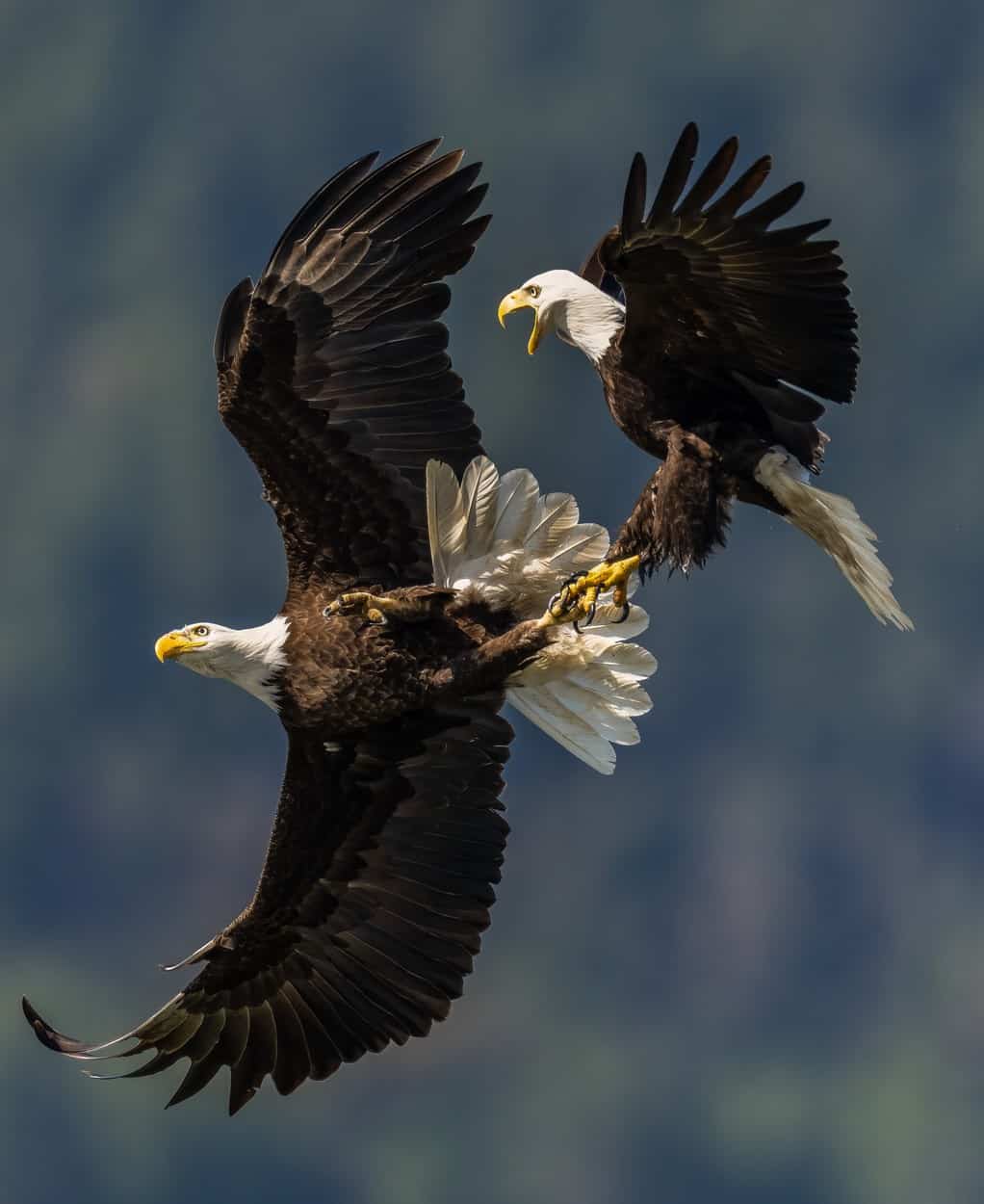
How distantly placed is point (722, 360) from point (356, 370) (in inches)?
67.2

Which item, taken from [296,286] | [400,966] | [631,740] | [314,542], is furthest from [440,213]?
[400,966]

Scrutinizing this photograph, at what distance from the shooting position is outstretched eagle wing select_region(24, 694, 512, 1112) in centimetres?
1088

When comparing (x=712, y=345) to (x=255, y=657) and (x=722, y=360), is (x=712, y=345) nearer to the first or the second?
(x=722, y=360)

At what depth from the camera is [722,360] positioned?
31.7ft

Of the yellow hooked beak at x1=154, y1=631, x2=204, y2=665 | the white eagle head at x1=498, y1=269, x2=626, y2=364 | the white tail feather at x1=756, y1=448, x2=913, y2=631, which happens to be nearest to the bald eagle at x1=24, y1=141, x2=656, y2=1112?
the yellow hooked beak at x1=154, y1=631, x2=204, y2=665

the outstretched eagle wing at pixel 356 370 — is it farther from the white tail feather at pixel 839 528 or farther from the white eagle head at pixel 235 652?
the white tail feather at pixel 839 528

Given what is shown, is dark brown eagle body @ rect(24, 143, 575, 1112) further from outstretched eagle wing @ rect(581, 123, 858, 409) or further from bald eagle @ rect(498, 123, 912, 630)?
outstretched eagle wing @ rect(581, 123, 858, 409)

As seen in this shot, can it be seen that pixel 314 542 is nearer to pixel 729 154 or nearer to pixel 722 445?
pixel 722 445

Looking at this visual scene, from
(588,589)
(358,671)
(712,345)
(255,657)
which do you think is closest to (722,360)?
(712,345)

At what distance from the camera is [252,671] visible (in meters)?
10.4

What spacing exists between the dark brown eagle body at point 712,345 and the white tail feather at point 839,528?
0.07 meters

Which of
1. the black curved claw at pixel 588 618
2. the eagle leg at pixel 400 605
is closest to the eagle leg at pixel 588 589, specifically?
the black curved claw at pixel 588 618

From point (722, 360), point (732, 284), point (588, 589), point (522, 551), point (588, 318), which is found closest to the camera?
point (732, 284)

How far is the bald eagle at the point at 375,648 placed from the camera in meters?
10.3
